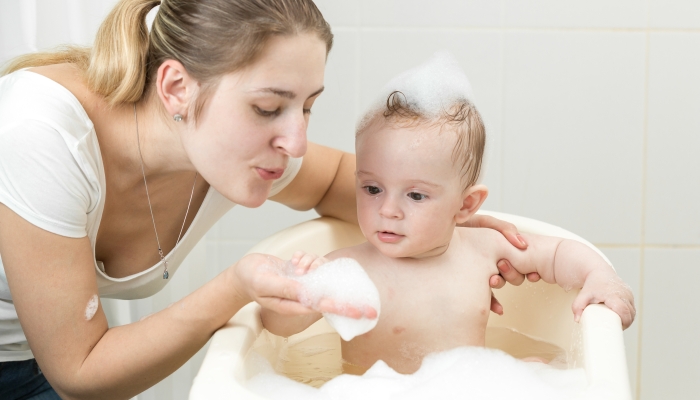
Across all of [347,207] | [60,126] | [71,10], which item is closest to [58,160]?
[60,126]

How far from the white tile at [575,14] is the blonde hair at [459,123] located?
0.66m

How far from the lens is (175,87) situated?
957mm

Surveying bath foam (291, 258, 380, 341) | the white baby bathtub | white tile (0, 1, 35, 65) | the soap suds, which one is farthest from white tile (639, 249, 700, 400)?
white tile (0, 1, 35, 65)

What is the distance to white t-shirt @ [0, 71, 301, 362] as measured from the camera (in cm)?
89

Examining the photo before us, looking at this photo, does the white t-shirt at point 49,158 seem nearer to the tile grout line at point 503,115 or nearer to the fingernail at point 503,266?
the fingernail at point 503,266

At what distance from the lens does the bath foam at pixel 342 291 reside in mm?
807

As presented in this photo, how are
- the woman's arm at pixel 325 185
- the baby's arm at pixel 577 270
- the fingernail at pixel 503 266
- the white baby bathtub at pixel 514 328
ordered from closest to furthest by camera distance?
1. the white baby bathtub at pixel 514 328
2. the baby's arm at pixel 577 270
3. the fingernail at pixel 503 266
4. the woman's arm at pixel 325 185

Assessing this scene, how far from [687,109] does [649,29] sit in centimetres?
22

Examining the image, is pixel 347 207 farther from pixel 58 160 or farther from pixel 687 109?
pixel 687 109

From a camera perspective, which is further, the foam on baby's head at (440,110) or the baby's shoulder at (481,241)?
the baby's shoulder at (481,241)

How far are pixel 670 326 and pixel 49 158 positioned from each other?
1602 mm

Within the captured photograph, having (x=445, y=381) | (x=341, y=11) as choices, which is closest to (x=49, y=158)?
(x=445, y=381)

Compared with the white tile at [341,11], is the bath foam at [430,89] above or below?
below

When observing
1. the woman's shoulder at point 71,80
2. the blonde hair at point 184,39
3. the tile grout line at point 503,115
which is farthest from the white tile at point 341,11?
the woman's shoulder at point 71,80
